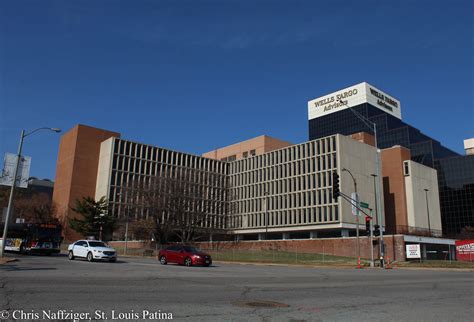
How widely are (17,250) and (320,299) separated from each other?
35139 mm

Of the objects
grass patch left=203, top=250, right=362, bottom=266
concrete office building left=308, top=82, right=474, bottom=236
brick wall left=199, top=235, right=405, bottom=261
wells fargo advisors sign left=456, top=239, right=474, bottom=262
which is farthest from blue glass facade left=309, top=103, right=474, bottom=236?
grass patch left=203, top=250, right=362, bottom=266

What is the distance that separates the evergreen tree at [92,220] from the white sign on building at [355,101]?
90963 millimetres

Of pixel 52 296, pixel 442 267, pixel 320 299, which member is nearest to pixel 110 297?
pixel 52 296

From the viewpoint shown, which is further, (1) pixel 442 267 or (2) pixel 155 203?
(2) pixel 155 203

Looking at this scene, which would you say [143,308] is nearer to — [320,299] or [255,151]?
[320,299]

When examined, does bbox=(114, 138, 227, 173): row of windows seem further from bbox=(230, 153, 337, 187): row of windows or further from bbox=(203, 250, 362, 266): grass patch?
bbox=(203, 250, 362, 266): grass patch

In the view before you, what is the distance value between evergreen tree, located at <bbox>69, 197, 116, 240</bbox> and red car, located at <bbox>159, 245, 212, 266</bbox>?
4787 centimetres

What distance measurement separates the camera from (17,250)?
1513 inches

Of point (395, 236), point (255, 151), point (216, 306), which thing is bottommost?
point (216, 306)

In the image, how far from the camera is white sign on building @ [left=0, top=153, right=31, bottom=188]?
89.3 ft

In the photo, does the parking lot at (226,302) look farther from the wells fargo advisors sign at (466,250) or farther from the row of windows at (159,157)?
the row of windows at (159,157)

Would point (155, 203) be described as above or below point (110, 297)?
above

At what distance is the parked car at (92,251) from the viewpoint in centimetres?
2922

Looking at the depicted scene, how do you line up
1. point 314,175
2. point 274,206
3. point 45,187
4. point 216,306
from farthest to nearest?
1. point 45,187
2. point 274,206
3. point 314,175
4. point 216,306
